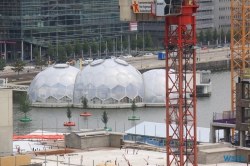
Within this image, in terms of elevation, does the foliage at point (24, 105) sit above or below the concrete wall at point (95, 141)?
above

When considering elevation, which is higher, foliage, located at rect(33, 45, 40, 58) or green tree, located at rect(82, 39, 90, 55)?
green tree, located at rect(82, 39, 90, 55)

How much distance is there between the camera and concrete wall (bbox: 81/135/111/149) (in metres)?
74.2

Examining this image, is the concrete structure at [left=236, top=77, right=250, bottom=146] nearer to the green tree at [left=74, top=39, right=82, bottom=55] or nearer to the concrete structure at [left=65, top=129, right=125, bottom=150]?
the concrete structure at [left=65, top=129, right=125, bottom=150]

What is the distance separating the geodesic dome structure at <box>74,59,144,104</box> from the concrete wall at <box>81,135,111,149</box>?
37219 millimetres

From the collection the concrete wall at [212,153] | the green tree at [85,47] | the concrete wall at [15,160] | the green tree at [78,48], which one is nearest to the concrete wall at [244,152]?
the concrete wall at [212,153]

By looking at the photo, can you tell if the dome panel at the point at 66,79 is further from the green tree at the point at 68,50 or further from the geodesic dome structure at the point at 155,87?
the green tree at the point at 68,50

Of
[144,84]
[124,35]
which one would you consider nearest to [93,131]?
[144,84]

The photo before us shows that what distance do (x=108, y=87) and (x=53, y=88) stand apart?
5102 mm

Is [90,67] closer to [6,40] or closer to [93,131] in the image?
[93,131]

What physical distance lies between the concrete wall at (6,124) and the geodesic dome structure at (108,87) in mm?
42180

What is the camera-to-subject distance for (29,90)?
11600 centimetres

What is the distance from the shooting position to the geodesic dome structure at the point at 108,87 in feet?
369

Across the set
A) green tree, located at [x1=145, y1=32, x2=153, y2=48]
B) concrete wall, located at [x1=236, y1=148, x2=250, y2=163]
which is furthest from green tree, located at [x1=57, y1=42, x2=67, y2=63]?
concrete wall, located at [x1=236, y1=148, x2=250, y2=163]

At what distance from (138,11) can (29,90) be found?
186 ft
